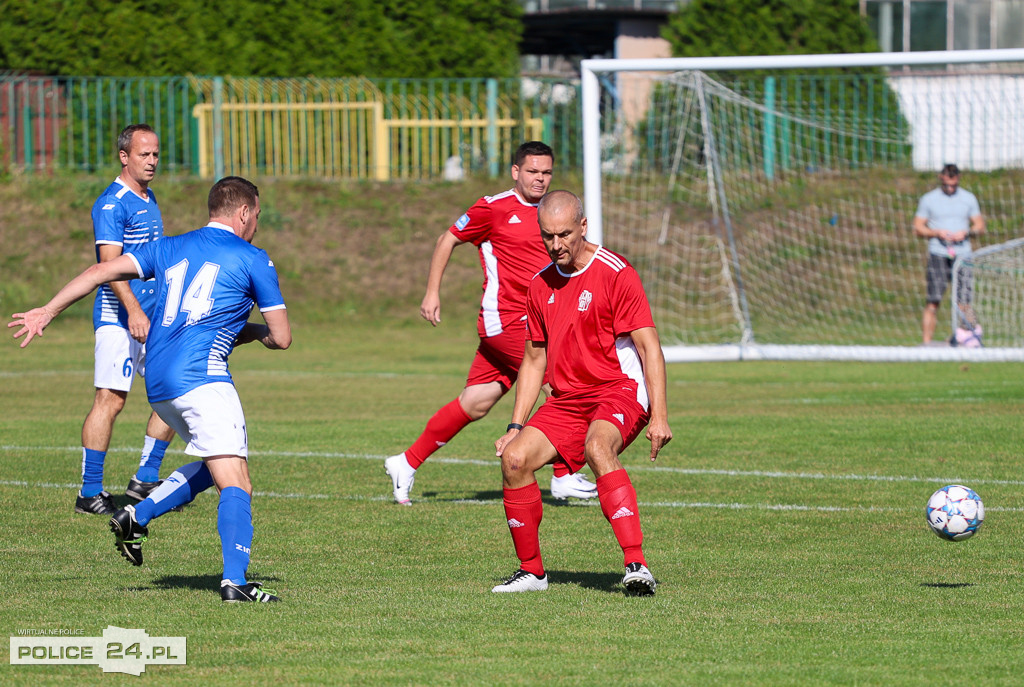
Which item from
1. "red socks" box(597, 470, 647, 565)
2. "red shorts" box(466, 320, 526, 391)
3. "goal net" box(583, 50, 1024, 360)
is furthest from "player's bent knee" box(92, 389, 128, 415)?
"goal net" box(583, 50, 1024, 360)

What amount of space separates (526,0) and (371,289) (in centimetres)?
1332

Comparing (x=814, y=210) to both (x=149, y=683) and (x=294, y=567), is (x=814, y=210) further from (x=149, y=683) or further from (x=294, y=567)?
(x=149, y=683)

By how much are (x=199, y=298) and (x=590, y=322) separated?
1.77m

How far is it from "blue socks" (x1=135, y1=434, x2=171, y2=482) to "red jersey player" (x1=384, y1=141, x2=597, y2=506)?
1.48 metres

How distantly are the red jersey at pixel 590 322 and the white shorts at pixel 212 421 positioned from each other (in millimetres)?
1445

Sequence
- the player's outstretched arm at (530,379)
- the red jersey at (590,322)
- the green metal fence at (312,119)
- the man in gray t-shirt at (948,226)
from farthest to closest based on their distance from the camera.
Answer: the green metal fence at (312,119) < the man in gray t-shirt at (948,226) < the player's outstretched arm at (530,379) < the red jersey at (590,322)

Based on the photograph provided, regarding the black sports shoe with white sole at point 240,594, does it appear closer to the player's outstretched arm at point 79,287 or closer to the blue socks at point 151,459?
the player's outstretched arm at point 79,287

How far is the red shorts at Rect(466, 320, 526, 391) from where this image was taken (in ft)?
28.8

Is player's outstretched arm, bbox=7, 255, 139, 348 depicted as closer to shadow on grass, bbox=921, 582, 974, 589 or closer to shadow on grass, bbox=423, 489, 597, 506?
shadow on grass, bbox=423, 489, 597, 506

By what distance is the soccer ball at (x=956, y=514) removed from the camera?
21.3ft

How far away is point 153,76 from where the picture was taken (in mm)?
24984

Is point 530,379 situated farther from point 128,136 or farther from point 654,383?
point 128,136

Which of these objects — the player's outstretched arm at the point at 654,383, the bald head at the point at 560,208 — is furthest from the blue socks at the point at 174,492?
the player's outstretched arm at the point at 654,383

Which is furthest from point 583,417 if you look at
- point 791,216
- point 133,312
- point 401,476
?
point 791,216
